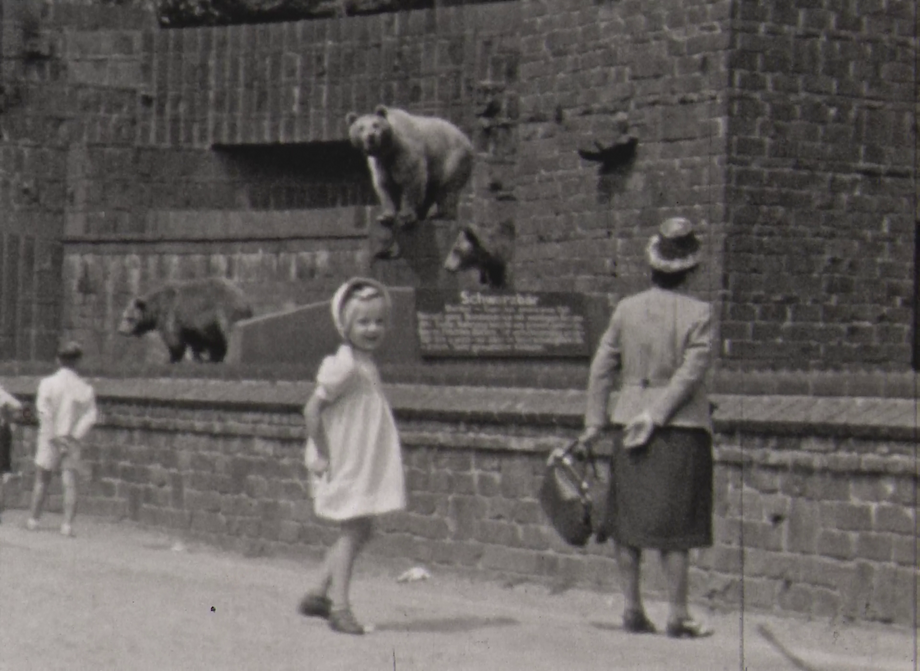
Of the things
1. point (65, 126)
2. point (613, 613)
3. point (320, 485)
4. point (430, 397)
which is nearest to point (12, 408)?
point (430, 397)

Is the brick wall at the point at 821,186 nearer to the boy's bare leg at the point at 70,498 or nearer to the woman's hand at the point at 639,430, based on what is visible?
the boy's bare leg at the point at 70,498

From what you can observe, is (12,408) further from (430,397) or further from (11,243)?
(11,243)

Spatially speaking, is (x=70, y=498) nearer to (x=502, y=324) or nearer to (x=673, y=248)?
(x=502, y=324)

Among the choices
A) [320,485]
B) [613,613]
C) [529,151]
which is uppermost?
[529,151]

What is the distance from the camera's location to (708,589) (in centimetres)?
1334

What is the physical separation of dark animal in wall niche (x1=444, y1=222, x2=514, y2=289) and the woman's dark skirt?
33.0 feet

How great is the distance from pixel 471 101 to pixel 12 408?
9910 mm

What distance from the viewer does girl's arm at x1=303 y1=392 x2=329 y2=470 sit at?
10.7 meters

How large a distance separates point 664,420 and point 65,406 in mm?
8497

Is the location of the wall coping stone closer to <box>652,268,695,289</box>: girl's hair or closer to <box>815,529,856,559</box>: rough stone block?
<box>815,529,856,559</box>: rough stone block

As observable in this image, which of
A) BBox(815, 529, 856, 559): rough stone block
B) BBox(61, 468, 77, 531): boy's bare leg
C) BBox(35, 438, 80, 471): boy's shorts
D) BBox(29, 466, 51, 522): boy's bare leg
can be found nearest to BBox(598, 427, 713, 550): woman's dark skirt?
BBox(815, 529, 856, 559): rough stone block

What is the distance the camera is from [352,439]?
35.3 ft

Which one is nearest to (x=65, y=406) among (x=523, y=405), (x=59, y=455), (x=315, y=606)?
(x=59, y=455)

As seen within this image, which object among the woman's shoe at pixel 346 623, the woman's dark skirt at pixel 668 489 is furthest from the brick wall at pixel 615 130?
the woman's shoe at pixel 346 623
